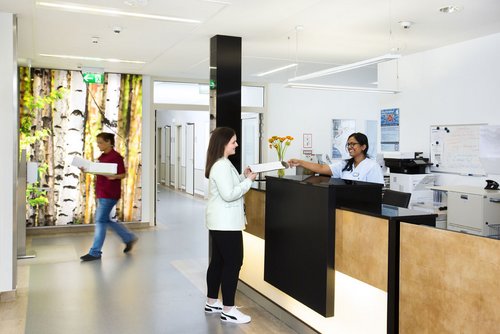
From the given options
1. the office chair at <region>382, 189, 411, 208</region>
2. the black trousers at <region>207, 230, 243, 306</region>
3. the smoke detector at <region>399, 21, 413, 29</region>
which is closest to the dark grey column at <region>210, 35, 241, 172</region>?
the black trousers at <region>207, 230, 243, 306</region>

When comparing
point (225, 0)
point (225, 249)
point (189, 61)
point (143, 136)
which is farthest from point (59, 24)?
point (143, 136)

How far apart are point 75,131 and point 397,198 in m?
5.58

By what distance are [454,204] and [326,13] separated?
2606 millimetres

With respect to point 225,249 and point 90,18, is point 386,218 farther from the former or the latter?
point 90,18

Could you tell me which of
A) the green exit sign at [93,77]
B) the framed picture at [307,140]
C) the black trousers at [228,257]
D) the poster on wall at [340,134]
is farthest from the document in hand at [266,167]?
the poster on wall at [340,134]

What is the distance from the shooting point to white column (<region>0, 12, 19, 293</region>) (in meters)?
4.34

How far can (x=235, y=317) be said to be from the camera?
3947 millimetres

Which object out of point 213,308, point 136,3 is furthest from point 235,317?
point 136,3

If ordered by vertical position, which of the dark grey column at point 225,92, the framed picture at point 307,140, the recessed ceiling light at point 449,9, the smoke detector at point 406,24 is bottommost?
the framed picture at point 307,140

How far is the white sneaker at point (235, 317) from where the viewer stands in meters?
3.95

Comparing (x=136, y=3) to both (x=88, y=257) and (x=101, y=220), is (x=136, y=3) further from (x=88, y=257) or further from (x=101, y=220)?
(x=88, y=257)

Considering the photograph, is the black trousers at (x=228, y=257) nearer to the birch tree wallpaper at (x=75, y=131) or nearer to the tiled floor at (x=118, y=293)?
the tiled floor at (x=118, y=293)

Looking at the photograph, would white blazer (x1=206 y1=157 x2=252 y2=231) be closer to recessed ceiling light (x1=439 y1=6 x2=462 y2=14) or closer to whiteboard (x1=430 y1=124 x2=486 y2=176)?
recessed ceiling light (x1=439 y1=6 x2=462 y2=14)

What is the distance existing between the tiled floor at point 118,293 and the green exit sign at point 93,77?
2.49 m
